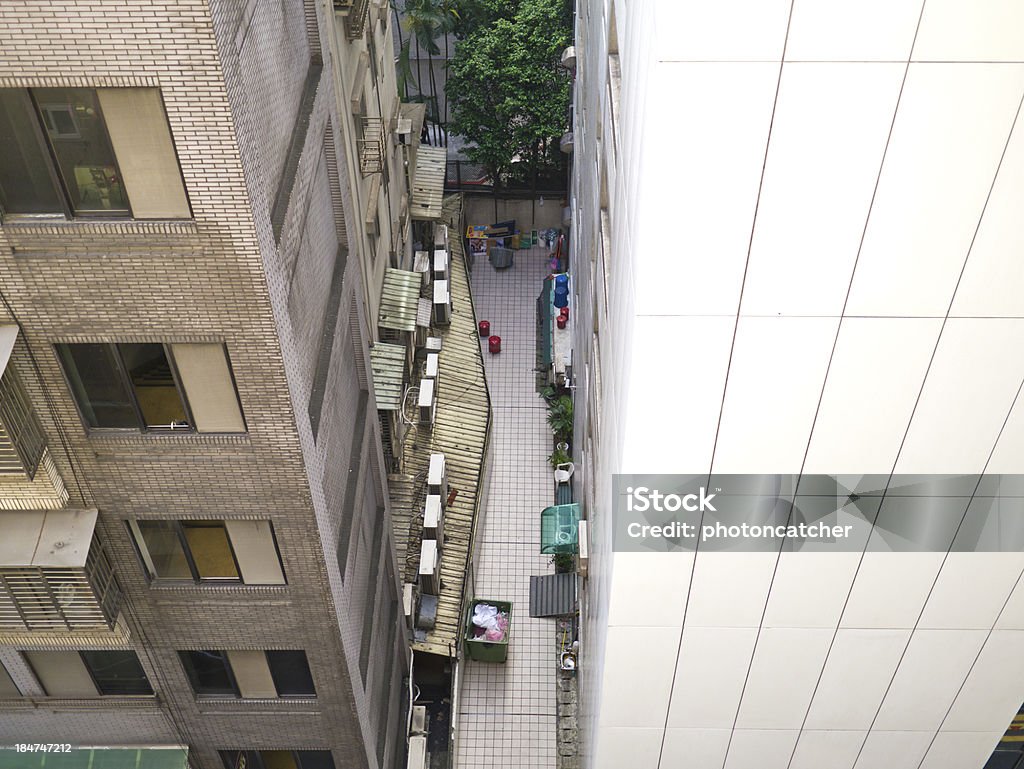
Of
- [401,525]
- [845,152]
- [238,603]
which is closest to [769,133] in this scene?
[845,152]

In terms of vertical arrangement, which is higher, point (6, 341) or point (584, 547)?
point (6, 341)

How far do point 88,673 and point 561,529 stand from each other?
42.1ft

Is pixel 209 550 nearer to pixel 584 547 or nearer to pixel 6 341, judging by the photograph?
pixel 6 341

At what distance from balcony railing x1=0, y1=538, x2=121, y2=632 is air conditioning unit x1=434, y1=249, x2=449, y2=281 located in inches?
844

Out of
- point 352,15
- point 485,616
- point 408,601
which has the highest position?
point 352,15

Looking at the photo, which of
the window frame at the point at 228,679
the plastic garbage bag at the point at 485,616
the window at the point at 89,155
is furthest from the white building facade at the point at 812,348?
the plastic garbage bag at the point at 485,616

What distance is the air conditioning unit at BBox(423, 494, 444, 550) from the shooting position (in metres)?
27.7

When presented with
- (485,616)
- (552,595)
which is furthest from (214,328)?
(485,616)

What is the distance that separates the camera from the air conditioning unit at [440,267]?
36250 millimetres

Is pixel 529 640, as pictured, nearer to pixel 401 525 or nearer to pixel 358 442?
pixel 401 525

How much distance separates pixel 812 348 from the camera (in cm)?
1077

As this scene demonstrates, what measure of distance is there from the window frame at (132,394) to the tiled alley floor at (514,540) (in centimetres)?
1625

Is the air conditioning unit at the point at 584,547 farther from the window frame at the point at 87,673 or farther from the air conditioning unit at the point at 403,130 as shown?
the air conditioning unit at the point at 403,130

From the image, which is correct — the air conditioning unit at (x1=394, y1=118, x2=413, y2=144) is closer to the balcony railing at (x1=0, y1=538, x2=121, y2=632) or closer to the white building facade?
the white building facade
